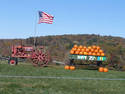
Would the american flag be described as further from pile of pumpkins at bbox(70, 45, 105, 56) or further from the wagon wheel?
pile of pumpkins at bbox(70, 45, 105, 56)

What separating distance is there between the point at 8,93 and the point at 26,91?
0.64 meters

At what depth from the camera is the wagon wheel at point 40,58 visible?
803 inches

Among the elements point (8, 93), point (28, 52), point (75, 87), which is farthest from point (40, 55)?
point (8, 93)

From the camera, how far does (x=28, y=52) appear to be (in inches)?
837

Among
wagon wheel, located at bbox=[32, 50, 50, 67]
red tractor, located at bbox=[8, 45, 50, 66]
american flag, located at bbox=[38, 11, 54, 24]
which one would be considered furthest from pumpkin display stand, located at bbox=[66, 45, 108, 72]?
american flag, located at bbox=[38, 11, 54, 24]

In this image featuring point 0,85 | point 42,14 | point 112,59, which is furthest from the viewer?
point 112,59

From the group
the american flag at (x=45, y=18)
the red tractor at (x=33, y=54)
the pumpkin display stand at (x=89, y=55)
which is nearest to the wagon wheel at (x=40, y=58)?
the red tractor at (x=33, y=54)

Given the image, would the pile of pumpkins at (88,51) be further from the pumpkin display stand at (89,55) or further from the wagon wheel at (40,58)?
the wagon wheel at (40,58)

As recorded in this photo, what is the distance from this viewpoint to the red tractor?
20516 mm

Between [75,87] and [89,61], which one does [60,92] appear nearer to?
[75,87]

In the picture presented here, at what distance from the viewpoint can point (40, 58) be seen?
2045cm

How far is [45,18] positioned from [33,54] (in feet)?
11.2

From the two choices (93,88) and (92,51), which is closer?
(93,88)

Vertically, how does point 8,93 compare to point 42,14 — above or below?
below
